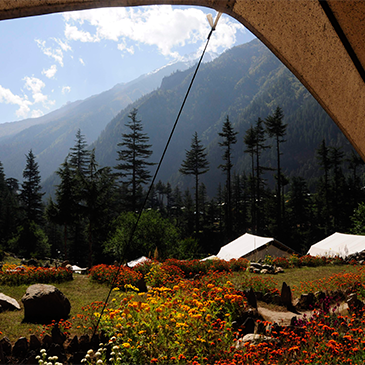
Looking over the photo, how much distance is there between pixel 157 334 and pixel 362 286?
235 inches

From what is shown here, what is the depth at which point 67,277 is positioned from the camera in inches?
462

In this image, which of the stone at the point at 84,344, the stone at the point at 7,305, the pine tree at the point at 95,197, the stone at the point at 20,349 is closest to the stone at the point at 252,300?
the stone at the point at 84,344

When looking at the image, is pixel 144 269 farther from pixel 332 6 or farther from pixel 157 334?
pixel 332 6

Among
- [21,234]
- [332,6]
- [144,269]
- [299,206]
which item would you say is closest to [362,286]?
[144,269]

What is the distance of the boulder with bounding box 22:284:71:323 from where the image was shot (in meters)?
6.16

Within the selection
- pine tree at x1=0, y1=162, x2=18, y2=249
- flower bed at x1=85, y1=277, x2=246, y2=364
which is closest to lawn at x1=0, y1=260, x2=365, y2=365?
flower bed at x1=85, y1=277, x2=246, y2=364

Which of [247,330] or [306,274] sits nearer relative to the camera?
[247,330]

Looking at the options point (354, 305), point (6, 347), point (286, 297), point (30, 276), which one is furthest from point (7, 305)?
point (354, 305)

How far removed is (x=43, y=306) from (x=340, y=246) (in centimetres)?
1585

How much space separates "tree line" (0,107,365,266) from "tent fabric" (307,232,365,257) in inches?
365

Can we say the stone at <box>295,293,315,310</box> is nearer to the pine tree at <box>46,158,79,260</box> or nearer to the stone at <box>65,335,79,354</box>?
the stone at <box>65,335,79,354</box>

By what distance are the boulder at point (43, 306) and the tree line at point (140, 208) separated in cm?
1147

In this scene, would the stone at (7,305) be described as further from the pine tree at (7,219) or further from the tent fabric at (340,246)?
the pine tree at (7,219)

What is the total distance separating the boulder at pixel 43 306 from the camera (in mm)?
6160
